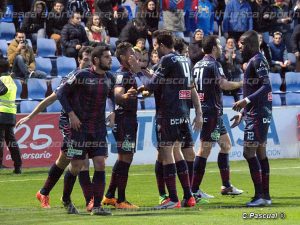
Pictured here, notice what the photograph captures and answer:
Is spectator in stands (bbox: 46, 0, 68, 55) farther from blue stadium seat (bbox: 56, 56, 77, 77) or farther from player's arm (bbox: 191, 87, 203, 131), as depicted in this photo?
player's arm (bbox: 191, 87, 203, 131)

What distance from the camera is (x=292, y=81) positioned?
2734 centimetres

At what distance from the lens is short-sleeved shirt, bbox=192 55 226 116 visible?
15.5 meters

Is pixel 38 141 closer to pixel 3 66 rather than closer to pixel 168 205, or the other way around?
pixel 3 66

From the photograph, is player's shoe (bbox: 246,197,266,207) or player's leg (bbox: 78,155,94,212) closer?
player's leg (bbox: 78,155,94,212)

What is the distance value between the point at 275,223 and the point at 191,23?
1587 centimetres

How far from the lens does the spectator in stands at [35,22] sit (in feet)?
80.7

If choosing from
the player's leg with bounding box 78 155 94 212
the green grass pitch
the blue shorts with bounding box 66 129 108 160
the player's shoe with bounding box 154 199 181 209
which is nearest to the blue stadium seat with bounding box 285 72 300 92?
the green grass pitch

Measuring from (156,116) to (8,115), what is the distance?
6436 millimetres

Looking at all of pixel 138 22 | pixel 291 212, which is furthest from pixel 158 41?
pixel 138 22

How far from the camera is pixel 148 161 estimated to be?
2236cm

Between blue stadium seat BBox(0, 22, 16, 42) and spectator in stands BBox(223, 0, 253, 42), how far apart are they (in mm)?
6107

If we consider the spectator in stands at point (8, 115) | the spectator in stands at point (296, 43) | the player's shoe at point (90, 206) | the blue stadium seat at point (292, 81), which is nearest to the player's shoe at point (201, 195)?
the player's shoe at point (90, 206)

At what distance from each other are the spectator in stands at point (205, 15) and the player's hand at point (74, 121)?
1429 cm

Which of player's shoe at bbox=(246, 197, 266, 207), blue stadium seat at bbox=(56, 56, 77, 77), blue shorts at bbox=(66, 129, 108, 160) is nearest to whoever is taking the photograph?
blue shorts at bbox=(66, 129, 108, 160)
